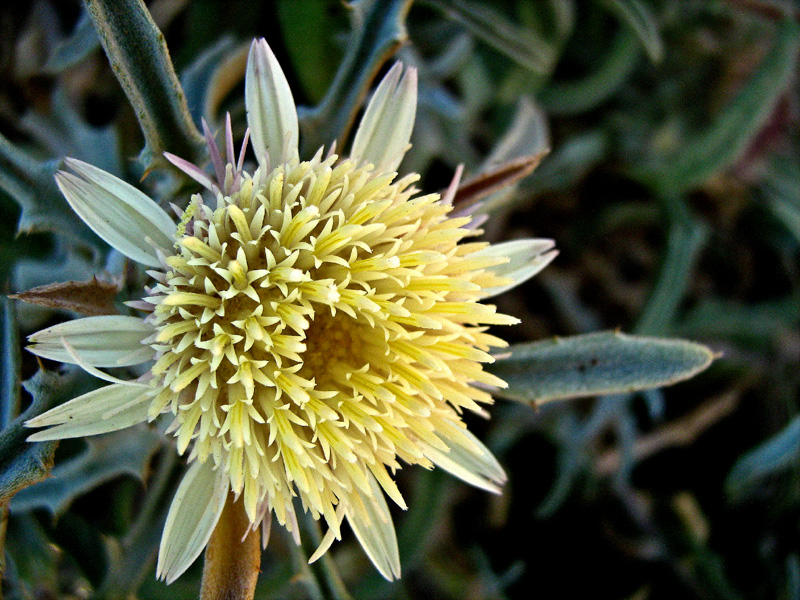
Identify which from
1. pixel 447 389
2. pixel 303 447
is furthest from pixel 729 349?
pixel 303 447

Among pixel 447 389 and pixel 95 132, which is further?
pixel 95 132

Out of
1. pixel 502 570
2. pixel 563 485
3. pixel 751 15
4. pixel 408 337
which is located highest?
pixel 751 15

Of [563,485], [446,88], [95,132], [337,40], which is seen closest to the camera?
[95,132]

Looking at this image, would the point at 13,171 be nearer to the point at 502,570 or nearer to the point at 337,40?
the point at 337,40

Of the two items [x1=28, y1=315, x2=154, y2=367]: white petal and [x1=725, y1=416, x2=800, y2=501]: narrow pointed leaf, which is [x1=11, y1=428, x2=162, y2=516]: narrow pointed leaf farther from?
[x1=725, y1=416, x2=800, y2=501]: narrow pointed leaf

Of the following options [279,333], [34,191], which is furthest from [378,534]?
[34,191]

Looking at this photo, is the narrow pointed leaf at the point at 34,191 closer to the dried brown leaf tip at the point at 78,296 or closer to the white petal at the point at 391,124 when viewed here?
the dried brown leaf tip at the point at 78,296
